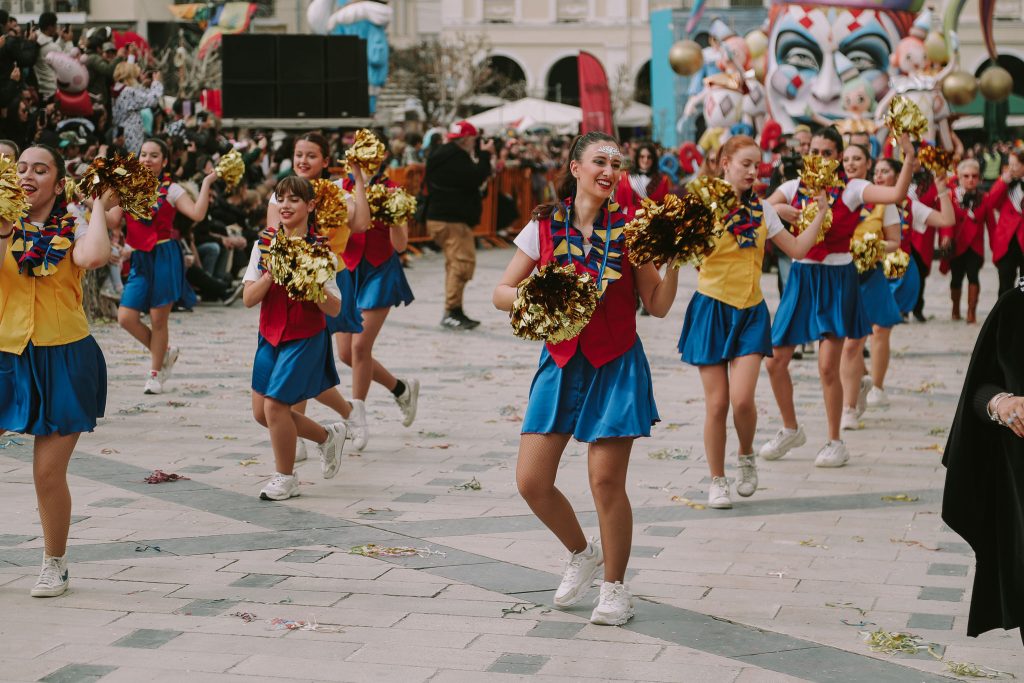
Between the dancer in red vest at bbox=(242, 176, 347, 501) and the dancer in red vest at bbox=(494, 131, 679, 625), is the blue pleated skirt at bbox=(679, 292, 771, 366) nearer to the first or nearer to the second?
the dancer in red vest at bbox=(242, 176, 347, 501)

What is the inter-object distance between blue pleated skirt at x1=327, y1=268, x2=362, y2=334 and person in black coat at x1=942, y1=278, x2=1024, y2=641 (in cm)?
440

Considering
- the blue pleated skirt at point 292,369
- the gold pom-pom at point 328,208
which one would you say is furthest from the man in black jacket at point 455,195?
the blue pleated skirt at point 292,369

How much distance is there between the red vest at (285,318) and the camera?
23.3 ft

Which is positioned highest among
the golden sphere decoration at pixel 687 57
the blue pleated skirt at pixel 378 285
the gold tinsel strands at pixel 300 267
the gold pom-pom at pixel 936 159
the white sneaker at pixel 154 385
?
the golden sphere decoration at pixel 687 57

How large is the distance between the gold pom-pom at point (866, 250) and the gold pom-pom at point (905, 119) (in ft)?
3.37

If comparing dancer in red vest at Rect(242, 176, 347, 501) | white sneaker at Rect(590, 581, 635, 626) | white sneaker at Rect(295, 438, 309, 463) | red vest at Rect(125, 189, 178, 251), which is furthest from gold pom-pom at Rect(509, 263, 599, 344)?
red vest at Rect(125, 189, 178, 251)

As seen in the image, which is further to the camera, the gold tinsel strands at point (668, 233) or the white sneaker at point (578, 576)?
the white sneaker at point (578, 576)

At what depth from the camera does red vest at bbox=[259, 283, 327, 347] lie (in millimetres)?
7090

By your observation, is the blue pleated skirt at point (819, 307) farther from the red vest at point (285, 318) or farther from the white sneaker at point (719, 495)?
the red vest at point (285, 318)

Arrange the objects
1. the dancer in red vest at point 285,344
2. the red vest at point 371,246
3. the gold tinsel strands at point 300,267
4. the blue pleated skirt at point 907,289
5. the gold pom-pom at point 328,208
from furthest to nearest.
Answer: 1. the blue pleated skirt at point 907,289
2. the red vest at point 371,246
3. the gold pom-pom at point 328,208
4. the dancer in red vest at point 285,344
5. the gold tinsel strands at point 300,267

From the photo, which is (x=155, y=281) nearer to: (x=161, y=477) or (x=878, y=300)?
(x=161, y=477)

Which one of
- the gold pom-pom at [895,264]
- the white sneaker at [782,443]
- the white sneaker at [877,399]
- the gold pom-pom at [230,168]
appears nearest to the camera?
the white sneaker at [782,443]

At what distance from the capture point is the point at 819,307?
8.38 m

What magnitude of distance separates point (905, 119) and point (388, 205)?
2949mm
